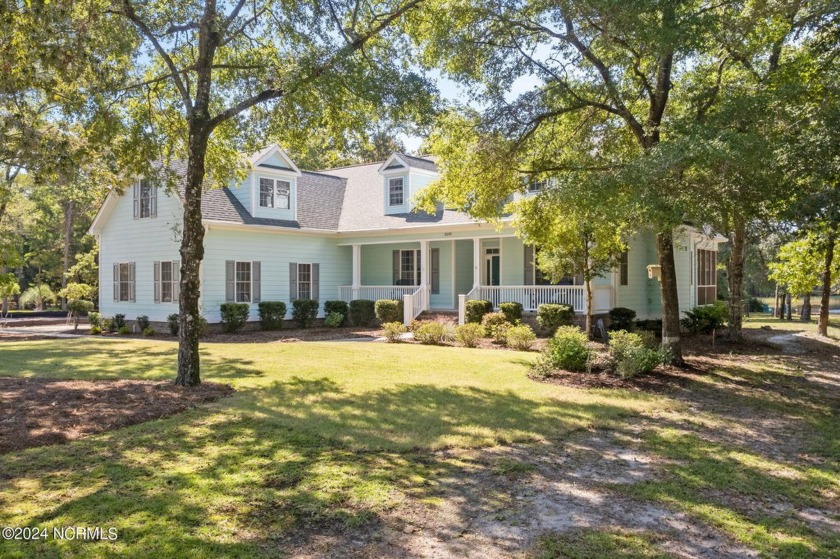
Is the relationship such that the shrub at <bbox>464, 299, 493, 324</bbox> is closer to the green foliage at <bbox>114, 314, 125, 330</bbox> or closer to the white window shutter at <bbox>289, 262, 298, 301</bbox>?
the white window shutter at <bbox>289, 262, 298, 301</bbox>

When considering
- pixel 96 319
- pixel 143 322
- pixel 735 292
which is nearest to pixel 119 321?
pixel 96 319

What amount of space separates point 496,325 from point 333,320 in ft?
24.5

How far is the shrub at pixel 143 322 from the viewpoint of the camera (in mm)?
20906

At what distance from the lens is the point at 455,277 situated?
22750mm

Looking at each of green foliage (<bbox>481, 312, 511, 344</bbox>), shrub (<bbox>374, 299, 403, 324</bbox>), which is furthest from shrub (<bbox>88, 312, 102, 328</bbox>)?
green foliage (<bbox>481, 312, 511, 344</bbox>)

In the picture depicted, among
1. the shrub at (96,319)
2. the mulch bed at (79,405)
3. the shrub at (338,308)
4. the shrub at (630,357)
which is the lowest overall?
the mulch bed at (79,405)

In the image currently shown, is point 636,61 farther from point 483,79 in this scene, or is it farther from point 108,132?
point 108,132

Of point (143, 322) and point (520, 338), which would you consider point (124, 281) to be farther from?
point (520, 338)

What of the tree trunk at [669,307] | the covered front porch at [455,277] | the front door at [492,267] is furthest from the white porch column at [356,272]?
the tree trunk at [669,307]

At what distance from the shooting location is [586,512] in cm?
474

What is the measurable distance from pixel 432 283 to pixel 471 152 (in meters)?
11.1

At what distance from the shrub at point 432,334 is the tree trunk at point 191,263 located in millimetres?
8144

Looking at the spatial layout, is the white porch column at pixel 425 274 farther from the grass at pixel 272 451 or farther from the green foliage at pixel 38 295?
the green foliage at pixel 38 295

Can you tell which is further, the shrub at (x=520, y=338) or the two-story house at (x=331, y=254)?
the two-story house at (x=331, y=254)
